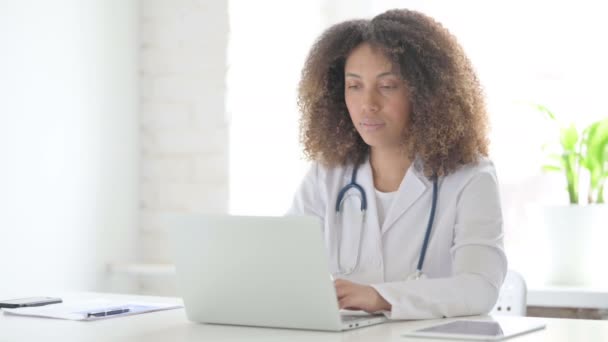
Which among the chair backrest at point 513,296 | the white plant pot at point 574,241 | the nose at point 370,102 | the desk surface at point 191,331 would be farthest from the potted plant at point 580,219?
the desk surface at point 191,331

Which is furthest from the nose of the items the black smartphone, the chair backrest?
the black smartphone

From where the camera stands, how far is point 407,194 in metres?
2.13

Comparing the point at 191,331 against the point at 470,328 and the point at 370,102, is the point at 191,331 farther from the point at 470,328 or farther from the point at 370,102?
the point at 370,102

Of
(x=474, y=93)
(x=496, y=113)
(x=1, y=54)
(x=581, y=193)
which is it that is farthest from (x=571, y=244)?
(x=1, y=54)

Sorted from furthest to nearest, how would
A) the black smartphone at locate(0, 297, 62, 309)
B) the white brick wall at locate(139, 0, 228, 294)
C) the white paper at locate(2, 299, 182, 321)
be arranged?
the white brick wall at locate(139, 0, 228, 294)
the black smartphone at locate(0, 297, 62, 309)
the white paper at locate(2, 299, 182, 321)

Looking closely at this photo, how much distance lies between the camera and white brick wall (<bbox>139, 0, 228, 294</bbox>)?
119 inches

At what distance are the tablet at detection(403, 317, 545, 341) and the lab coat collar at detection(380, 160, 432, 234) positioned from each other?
478mm

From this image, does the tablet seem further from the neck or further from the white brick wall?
the white brick wall

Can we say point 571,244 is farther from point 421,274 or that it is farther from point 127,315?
point 127,315

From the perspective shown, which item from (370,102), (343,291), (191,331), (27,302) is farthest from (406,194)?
(27,302)

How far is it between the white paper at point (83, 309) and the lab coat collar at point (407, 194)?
1.70 ft

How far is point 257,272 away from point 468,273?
20.0 inches

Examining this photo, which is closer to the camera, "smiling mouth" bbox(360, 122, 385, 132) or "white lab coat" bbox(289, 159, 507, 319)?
"white lab coat" bbox(289, 159, 507, 319)

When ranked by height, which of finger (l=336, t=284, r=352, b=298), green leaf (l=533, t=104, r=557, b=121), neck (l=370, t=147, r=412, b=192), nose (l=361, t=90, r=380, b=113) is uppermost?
green leaf (l=533, t=104, r=557, b=121)
